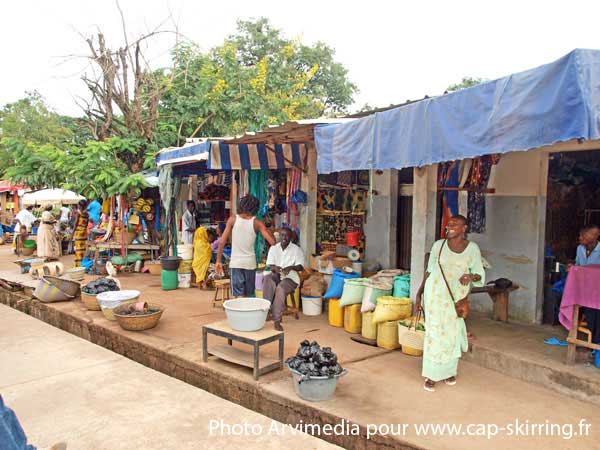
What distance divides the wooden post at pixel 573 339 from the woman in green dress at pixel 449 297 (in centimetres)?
103

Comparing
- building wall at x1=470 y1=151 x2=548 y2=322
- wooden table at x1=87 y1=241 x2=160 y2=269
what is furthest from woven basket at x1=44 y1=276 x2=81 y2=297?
building wall at x1=470 y1=151 x2=548 y2=322

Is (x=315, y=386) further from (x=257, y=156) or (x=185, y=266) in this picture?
(x=185, y=266)

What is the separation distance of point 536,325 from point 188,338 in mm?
4561

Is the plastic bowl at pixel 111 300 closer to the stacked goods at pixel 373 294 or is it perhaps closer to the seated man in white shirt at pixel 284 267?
the seated man in white shirt at pixel 284 267

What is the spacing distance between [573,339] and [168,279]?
720 centimetres

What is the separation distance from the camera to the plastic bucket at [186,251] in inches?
378

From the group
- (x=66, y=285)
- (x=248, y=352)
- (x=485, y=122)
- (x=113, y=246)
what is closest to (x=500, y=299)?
(x=485, y=122)

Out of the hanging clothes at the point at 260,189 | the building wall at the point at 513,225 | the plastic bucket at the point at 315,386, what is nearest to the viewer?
the plastic bucket at the point at 315,386

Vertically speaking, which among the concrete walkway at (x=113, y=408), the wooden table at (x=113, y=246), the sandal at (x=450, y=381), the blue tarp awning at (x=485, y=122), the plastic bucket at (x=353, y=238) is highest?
the blue tarp awning at (x=485, y=122)

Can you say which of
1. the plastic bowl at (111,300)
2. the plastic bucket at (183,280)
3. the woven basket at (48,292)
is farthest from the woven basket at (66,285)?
the plastic bucket at (183,280)

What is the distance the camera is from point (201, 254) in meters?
9.33

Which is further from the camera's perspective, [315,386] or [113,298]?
[113,298]

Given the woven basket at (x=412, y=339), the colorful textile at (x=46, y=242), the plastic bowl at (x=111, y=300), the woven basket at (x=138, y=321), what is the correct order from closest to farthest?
the woven basket at (x=412, y=339), the woven basket at (x=138, y=321), the plastic bowl at (x=111, y=300), the colorful textile at (x=46, y=242)

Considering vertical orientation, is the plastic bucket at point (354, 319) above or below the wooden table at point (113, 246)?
below
